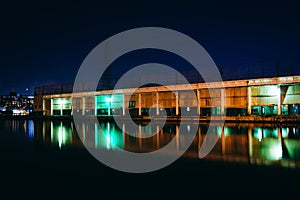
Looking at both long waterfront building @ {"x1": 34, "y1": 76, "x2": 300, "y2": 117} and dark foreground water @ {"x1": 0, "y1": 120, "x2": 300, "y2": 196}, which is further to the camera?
long waterfront building @ {"x1": 34, "y1": 76, "x2": 300, "y2": 117}

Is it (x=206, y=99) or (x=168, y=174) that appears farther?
(x=206, y=99)

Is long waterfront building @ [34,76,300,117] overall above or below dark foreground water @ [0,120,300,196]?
above

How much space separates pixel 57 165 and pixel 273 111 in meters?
32.1

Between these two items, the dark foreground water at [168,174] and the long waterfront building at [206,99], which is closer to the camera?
the dark foreground water at [168,174]

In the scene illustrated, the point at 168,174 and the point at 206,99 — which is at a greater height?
the point at 206,99

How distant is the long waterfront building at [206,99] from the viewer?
113ft

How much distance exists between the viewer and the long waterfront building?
113 feet

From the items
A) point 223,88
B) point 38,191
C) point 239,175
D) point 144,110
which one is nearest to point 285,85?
point 223,88

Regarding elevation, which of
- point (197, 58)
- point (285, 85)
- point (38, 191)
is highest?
point (197, 58)

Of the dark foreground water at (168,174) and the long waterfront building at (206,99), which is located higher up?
the long waterfront building at (206,99)

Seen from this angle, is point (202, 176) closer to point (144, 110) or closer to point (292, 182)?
point (292, 182)

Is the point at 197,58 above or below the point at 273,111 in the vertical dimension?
above

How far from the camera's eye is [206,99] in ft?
130

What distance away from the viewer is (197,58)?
47188 millimetres
